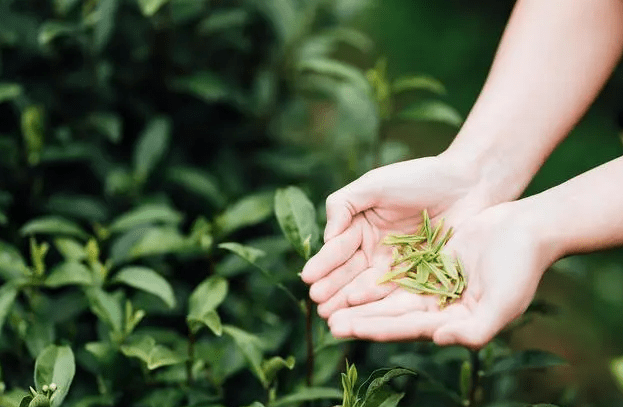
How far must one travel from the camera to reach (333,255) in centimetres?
164

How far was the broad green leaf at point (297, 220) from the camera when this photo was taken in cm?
169

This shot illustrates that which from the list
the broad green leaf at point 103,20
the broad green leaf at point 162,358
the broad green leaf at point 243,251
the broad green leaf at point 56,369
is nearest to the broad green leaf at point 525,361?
the broad green leaf at point 243,251

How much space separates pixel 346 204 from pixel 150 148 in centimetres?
79

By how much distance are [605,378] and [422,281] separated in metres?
1.60

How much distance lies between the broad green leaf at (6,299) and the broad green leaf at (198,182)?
26.6 inches

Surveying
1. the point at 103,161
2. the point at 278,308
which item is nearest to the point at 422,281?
the point at 278,308

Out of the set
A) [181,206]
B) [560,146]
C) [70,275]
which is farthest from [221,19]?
[560,146]

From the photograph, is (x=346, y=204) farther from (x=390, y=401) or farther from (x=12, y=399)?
(x=12, y=399)

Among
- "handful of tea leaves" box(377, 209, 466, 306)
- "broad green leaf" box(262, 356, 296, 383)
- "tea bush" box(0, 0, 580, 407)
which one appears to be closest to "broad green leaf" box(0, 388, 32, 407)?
"tea bush" box(0, 0, 580, 407)

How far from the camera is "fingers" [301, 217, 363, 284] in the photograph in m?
1.61

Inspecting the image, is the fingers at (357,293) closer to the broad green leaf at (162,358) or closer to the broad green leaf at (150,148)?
the broad green leaf at (162,358)

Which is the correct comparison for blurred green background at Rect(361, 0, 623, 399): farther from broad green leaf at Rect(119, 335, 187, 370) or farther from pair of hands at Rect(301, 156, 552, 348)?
broad green leaf at Rect(119, 335, 187, 370)

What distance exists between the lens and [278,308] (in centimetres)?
221

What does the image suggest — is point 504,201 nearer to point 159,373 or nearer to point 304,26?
point 159,373
